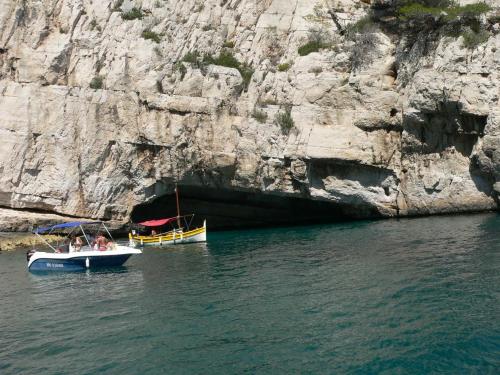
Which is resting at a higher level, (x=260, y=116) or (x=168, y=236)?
(x=260, y=116)

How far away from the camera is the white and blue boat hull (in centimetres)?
3016

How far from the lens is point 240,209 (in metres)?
50.9

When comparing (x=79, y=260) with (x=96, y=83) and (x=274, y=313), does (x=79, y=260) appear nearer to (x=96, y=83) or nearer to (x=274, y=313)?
(x=274, y=313)

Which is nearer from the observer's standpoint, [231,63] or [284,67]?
[284,67]

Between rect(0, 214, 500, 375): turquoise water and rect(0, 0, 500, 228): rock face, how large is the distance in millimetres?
12471

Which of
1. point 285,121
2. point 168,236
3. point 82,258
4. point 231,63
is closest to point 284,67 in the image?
point 231,63

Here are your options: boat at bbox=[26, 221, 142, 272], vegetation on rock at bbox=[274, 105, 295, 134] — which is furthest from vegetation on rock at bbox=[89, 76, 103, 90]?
boat at bbox=[26, 221, 142, 272]

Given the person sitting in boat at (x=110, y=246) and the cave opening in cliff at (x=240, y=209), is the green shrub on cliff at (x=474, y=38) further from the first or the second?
the person sitting in boat at (x=110, y=246)

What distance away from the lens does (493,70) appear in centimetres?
3922

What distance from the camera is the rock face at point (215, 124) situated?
4228 cm

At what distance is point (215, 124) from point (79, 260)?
18.1 meters

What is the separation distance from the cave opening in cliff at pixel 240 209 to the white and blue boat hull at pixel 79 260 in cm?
1835

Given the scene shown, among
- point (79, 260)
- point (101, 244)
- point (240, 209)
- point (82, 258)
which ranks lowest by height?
point (79, 260)

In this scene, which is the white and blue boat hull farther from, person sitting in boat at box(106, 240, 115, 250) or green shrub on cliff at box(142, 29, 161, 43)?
green shrub on cliff at box(142, 29, 161, 43)
